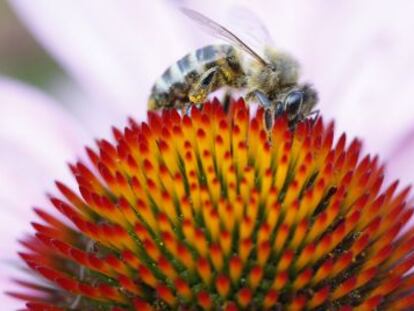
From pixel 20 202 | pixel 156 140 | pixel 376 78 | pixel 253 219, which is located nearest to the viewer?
pixel 253 219

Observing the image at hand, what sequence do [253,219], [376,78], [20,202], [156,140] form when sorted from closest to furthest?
[253,219], [156,140], [20,202], [376,78]

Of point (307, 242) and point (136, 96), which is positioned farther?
point (136, 96)

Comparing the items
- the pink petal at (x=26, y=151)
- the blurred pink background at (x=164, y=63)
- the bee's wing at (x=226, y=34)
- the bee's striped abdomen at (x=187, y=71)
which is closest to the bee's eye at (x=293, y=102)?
the bee's wing at (x=226, y=34)

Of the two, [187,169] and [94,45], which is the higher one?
[94,45]

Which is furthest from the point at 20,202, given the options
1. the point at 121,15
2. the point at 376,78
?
the point at 376,78

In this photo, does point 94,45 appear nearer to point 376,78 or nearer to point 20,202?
point 20,202

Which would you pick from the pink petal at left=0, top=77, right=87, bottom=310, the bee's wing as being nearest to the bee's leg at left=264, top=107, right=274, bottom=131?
the bee's wing

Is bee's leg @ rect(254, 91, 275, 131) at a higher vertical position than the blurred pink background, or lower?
lower

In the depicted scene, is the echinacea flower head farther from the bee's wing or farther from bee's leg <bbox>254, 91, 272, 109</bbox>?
the bee's wing
